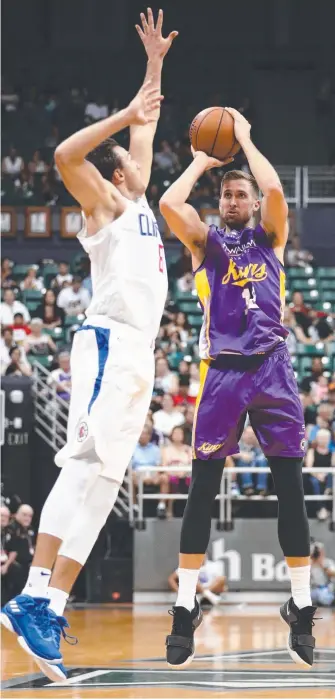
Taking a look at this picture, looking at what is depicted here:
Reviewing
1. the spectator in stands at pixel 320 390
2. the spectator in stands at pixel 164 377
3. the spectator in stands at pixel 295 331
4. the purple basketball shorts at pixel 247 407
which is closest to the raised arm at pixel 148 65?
the purple basketball shorts at pixel 247 407

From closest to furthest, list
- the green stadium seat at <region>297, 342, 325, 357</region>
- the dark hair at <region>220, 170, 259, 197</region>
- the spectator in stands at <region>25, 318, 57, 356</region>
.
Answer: the dark hair at <region>220, 170, 259, 197</region>
the spectator in stands at <region>25, 318, 57, 356</region>
the green stadium seat at <region>297, 342, 325, 357</region>

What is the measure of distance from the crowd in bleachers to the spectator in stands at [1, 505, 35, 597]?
153cm

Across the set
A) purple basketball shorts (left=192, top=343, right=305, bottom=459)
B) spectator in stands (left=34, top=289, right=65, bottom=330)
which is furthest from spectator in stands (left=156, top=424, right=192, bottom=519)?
purple basketball shorts (left=192, top=343, right=305, bottom=459)

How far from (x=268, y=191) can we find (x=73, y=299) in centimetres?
1233

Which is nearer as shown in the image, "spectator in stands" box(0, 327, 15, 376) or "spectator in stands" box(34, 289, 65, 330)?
"spectator in stands" box(0, 327, 15, 376)

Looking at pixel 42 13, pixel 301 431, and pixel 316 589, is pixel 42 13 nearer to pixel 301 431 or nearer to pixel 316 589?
pixel 316 589

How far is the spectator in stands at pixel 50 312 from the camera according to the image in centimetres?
1795

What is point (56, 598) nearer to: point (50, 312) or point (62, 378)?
point (62, 378)

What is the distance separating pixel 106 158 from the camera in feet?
20.0

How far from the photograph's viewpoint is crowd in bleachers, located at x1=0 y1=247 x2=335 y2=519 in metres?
14.1

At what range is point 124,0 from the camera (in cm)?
2591

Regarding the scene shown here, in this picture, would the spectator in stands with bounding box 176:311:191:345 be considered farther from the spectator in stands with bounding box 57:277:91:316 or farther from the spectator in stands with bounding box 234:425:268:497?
the spectator in stands with bounding box 234:425:268:497

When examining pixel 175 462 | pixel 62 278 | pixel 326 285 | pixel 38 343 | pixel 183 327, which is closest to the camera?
pixel 175 462

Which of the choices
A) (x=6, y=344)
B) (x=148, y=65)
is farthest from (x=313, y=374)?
(x=148, y=65)
